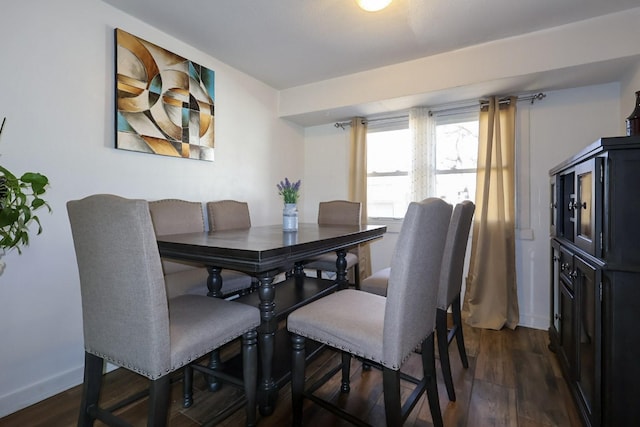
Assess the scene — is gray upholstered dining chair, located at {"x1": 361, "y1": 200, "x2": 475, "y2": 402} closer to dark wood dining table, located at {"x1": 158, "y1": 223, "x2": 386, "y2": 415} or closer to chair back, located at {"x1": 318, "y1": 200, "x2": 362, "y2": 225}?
dark wood dining table, located at {"x1": 158, "y1": 223, "x2": 386, "y2": 415}

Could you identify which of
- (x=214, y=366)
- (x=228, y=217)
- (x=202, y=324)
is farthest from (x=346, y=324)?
(x=228, y=217)

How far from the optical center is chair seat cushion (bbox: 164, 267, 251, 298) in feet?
6.24

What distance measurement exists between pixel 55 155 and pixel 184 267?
3.43 ft

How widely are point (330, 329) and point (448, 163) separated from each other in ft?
8.54

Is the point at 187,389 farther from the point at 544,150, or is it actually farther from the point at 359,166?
the point at 544,150

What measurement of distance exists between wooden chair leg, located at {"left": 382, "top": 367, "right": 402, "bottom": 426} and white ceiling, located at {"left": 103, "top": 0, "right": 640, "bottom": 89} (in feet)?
7.25

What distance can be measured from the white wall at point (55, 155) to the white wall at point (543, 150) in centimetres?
320

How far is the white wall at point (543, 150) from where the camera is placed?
2637mm

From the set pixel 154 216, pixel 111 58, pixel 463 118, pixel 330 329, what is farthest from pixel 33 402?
pixel 463 118

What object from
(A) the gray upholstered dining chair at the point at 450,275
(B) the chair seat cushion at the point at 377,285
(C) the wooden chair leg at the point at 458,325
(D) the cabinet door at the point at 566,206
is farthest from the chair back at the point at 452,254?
(D) the cabinet door at the point at 566,206

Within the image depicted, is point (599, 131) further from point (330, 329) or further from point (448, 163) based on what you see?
point (330, 329)

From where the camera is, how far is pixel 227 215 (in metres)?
2.59

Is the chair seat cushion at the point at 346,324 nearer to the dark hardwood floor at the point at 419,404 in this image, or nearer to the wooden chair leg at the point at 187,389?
the dark hardwood floor at the point at 419,404

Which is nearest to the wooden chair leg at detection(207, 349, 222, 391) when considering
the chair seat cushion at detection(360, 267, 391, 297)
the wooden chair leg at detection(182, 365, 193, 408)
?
the wooden chair leg at detection(182, 365, 193, 408)
